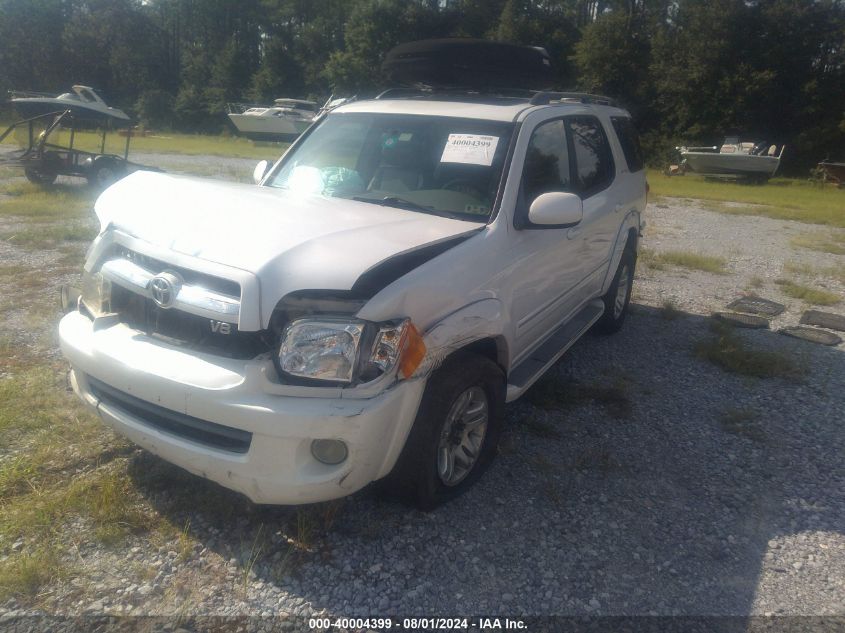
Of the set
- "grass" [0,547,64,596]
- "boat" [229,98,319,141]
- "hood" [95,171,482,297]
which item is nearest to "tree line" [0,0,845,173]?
"hood" [95,171,482,297]

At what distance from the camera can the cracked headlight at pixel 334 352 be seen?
252 centimetres

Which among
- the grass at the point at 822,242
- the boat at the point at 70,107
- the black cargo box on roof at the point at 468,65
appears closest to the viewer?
the black cargo box on roof at the point at 468,65

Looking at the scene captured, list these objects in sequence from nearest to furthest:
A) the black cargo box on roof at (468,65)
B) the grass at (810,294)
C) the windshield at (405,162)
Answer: the windshield at (405,162) → the black cargo box on roof at (468,65) → the grass at (810,294)

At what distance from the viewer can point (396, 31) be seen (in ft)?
143

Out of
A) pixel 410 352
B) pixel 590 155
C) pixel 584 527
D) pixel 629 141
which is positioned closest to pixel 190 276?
pixel 410 352

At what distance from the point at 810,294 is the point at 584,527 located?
5.74m

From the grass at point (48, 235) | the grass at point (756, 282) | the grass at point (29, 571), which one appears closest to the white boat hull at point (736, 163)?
the grass at point (756, 282)

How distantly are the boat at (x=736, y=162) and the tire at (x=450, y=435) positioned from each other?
78.3 ft

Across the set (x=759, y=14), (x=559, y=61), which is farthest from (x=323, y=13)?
(x=759, y=14)

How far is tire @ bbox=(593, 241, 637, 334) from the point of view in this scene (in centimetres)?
552

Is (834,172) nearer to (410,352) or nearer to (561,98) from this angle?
(561,98)

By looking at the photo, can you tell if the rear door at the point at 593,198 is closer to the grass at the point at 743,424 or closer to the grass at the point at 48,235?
the grass at the point at 743,424

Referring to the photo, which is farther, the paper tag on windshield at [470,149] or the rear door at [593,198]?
the rear door at [593,198]

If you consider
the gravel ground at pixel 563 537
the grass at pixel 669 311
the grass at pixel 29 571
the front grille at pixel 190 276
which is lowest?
the grass at pixel 29 571
